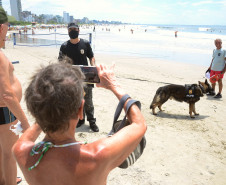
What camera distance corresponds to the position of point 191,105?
532cm

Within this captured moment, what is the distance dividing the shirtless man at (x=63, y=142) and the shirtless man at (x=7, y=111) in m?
0.88

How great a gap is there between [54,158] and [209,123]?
495cm

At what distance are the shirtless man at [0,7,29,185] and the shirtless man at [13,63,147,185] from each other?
0.88 metres

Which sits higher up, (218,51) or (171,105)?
(218,51)

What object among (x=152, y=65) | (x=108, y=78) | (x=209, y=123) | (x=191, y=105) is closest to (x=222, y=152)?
(x=209, y=123)

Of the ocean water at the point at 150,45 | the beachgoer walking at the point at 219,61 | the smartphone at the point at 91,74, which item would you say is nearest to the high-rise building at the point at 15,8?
the ocean water at the point at 150,45

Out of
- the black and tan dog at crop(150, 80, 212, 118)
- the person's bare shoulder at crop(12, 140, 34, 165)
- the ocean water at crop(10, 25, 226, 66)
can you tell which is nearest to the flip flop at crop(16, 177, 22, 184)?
the person's bare shoulder at crop(12, 140, 34, 165)

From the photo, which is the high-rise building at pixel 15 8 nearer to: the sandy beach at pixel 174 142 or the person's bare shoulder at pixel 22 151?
the sandy beach at pixel 174 142

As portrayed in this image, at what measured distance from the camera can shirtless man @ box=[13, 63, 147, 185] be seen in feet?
2.97

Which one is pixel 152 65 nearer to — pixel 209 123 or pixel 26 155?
pixel 209 123

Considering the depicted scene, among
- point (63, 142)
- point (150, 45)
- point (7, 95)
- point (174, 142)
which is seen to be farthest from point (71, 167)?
point (150, 45)

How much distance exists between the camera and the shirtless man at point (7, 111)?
1.75m

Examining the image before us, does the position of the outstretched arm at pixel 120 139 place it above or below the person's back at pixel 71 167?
above

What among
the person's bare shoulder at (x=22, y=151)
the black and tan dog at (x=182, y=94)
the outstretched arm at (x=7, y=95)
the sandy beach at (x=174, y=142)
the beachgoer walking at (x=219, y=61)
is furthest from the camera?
the beachgoer walking at (x=219, y=61)
